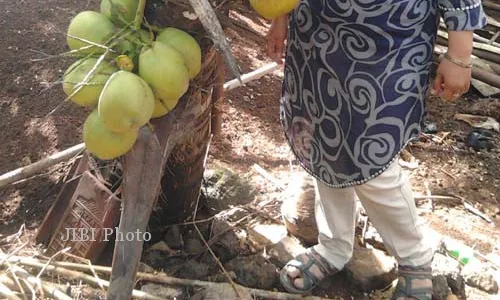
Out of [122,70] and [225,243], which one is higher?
[122,70]

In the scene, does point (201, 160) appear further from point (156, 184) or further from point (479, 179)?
point (479, 179)

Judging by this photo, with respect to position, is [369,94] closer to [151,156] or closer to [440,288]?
[151,156]

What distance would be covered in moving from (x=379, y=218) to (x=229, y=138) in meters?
1.21

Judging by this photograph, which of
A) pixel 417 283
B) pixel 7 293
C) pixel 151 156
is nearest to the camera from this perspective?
pixel 151 156

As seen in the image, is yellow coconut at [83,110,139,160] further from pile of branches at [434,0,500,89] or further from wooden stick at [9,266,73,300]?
pile of branches at [434,0,500,89]

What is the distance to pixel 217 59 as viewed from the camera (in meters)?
1.61

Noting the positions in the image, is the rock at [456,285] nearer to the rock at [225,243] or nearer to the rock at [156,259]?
the rock at [225,243]

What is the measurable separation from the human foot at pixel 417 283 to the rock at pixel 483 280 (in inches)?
11.2

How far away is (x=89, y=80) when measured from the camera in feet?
3.74

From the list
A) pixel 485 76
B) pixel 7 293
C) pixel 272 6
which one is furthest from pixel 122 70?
pixel 485 76

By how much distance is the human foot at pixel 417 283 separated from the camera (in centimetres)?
189

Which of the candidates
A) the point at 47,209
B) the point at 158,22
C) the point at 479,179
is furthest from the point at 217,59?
the point at 479,179

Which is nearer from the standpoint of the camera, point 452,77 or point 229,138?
point 452,77

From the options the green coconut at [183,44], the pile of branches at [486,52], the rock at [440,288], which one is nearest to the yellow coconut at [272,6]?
the green coconut at [183,44]
